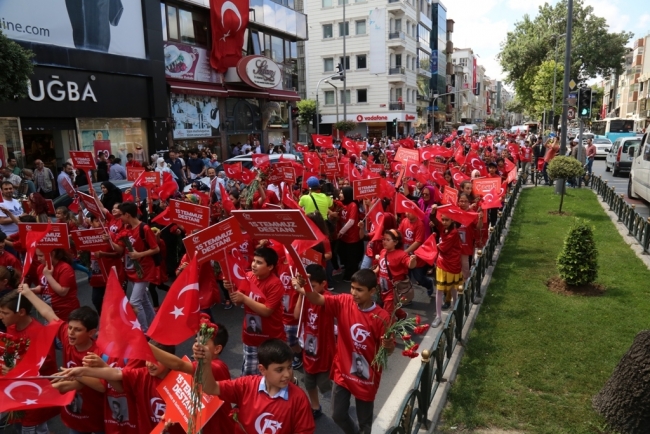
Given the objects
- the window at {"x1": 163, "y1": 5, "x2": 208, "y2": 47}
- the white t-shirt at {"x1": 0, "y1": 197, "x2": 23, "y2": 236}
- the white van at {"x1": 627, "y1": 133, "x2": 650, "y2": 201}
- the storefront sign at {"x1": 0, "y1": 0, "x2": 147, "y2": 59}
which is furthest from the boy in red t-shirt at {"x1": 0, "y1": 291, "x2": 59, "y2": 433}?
the window at {"x1": 163, "y1": 5, "x2": 208, "y2": 47}

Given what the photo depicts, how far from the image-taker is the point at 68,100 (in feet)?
56.4

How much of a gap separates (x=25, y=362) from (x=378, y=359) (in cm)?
236

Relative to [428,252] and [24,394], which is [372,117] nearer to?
[428,252]

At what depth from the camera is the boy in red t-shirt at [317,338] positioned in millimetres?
4398

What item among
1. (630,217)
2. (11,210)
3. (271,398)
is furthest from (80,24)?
(271,398)

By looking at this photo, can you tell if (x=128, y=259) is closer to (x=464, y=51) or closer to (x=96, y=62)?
(x=96, y=62)

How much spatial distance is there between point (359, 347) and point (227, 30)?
Answer: 2355 cm

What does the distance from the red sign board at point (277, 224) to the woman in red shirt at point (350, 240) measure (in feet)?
14.1

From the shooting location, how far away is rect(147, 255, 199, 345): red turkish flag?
2996 millimetres

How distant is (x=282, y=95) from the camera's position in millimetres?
29969

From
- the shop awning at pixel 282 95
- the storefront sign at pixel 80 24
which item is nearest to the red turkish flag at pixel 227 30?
the shop awning at pixel 282 95

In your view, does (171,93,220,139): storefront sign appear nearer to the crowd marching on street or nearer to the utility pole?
the crowd marching on street

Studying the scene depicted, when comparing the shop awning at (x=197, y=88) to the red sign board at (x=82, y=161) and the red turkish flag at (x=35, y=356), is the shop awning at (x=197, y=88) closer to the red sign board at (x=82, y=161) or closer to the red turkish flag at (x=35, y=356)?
the red sign board at (x=82, y=161)

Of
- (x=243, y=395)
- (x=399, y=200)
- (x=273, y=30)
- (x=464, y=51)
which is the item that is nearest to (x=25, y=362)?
(x=243, y=395)
